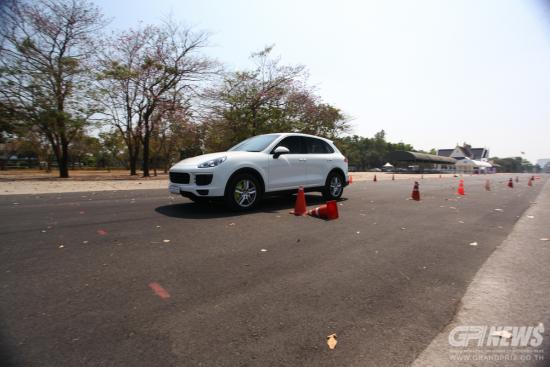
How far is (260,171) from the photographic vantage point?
6.69 meters

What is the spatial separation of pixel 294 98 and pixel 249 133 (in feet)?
19.8

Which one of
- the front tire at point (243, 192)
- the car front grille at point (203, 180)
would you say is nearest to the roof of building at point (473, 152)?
the front tire at point (243, 192)

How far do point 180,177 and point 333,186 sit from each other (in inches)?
169

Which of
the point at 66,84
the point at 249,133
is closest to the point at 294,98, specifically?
the point at 249,133

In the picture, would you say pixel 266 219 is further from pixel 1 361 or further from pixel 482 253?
pixel 1 361

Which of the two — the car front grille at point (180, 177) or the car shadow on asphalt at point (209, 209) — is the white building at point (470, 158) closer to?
the car shadow on asphalt at point (209, 209)

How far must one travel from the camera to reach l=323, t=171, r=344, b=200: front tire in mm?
8487

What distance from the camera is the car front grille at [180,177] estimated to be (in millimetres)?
6144

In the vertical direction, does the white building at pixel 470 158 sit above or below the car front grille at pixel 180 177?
above

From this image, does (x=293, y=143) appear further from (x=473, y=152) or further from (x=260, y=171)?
(x=473, y=152)

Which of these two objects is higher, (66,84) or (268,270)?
(66,84)

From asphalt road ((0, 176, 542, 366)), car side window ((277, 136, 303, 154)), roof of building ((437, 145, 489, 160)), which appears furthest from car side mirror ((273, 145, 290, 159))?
roof of building ((437, 145, 489, 160))

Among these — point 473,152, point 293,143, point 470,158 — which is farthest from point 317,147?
point 473,152

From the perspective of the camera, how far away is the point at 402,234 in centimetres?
513
